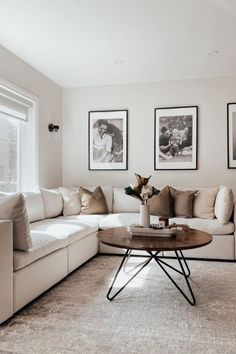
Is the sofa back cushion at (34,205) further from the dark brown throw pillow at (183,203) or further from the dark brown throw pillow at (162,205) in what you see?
the dark brown throw pillow at (183,203)

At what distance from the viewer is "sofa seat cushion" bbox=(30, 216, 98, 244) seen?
10.7 ft

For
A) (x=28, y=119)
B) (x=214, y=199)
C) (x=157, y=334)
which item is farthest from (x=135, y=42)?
(x=157, y=334)

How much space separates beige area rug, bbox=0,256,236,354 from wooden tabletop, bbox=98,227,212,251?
1.52 feet

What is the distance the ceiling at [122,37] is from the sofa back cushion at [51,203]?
1706 millimetres

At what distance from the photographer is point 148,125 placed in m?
5.11

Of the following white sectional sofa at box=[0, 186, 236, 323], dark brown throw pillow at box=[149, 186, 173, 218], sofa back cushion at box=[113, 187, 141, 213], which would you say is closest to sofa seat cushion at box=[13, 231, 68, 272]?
white sectional sofa at box=[0, 186, 236, 323]

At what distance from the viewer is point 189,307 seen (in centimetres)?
251

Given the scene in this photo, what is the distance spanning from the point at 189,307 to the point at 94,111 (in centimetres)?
360

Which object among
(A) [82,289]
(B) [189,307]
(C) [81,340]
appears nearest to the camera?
(C) [81,340]

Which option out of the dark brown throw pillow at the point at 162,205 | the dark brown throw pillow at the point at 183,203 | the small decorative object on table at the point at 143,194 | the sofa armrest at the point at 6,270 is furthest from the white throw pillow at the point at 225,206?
the sofa armrest at the point at 6,270

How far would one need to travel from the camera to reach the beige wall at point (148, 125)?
483 cm

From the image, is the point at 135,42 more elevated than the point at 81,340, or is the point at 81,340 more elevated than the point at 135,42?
the point at 135,42

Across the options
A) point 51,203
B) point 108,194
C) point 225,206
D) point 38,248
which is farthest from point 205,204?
point 38,248

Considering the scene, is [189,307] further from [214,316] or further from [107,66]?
[107,66]
